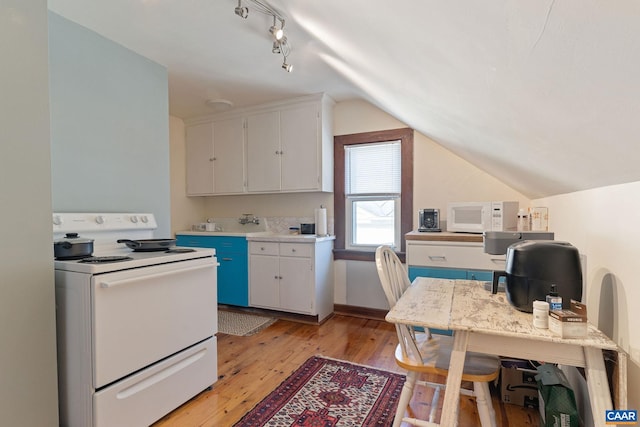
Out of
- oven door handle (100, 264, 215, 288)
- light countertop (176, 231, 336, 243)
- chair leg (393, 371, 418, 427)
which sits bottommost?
chair leg (393, 371, 418, 427)

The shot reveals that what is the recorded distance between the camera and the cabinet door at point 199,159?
3.98 meters

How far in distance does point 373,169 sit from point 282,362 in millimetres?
2149

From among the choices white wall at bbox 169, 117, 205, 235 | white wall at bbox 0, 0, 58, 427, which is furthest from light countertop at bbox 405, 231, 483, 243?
white wall at bbox 169, 117, 205, 235

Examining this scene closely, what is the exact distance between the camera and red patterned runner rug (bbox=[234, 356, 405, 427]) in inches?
66.6

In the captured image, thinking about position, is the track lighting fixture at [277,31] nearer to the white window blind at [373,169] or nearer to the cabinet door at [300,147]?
the cabinet door at [300,147]

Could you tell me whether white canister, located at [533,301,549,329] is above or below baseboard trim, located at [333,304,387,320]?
above

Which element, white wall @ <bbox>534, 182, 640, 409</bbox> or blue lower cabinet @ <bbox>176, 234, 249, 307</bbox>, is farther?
blue lower cabinet @ <bbox>176, 234, 249, 307</bbox>

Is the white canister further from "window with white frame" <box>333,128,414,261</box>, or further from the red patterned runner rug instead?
"window with white frame" <box>333,128,414,261</box>

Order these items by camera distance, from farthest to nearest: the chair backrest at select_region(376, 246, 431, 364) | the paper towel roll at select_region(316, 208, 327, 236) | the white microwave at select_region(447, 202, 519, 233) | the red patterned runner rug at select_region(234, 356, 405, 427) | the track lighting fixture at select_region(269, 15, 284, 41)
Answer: the paper towel roll at select_region(316, 208, 327, 236) < the white microwave at select_region(447, 202, 519, 233) < the track lighting fixture at select_region(269, 15, 284, 41) < the red patterned runner rug at select_region(234, 356, 405, 427) < the chair backrest at select_region(376, 246, 431, 364)

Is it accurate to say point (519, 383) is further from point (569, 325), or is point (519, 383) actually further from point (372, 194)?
point (372, 194)

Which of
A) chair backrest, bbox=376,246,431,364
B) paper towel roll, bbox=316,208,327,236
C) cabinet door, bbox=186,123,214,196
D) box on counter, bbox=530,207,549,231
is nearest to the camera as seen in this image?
chair backrest, bbox=376,246,431,364

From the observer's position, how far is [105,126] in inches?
88.0

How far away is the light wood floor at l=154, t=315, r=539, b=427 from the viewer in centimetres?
172

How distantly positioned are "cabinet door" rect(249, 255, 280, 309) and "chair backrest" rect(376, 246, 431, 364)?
1.82 metres
